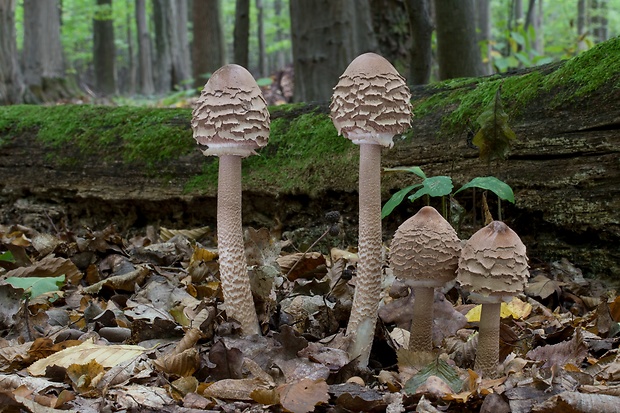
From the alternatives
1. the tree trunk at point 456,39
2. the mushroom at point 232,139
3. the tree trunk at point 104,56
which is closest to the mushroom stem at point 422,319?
the mushroom at point 232,139

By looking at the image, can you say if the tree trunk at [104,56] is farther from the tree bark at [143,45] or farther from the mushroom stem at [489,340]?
the mushroom stem at [489,340]

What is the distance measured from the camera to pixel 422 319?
8.93ft

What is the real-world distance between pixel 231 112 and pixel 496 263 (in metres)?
1.31

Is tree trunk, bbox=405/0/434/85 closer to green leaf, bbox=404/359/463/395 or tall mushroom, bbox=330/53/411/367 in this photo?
tall mushroom, bbox=330/53/411/367

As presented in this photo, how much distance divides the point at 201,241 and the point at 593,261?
305cm

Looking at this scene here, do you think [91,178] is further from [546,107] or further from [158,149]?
[546,107]

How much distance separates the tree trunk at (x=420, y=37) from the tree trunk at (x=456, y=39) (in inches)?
7.9

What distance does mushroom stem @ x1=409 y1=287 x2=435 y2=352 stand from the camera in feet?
8.86

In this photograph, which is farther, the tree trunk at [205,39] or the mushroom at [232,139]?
the tree trunk at [205,39]

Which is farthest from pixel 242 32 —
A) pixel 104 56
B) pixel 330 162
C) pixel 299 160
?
pixel 104 56

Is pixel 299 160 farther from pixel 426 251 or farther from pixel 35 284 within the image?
pixel 426 251

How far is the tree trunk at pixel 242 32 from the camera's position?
9.04m

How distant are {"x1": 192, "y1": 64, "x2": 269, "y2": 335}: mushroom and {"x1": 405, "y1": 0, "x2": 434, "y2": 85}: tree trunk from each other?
3.65 metres

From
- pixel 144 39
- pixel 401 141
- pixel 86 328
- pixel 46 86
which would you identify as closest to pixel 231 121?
pixel 86 328
